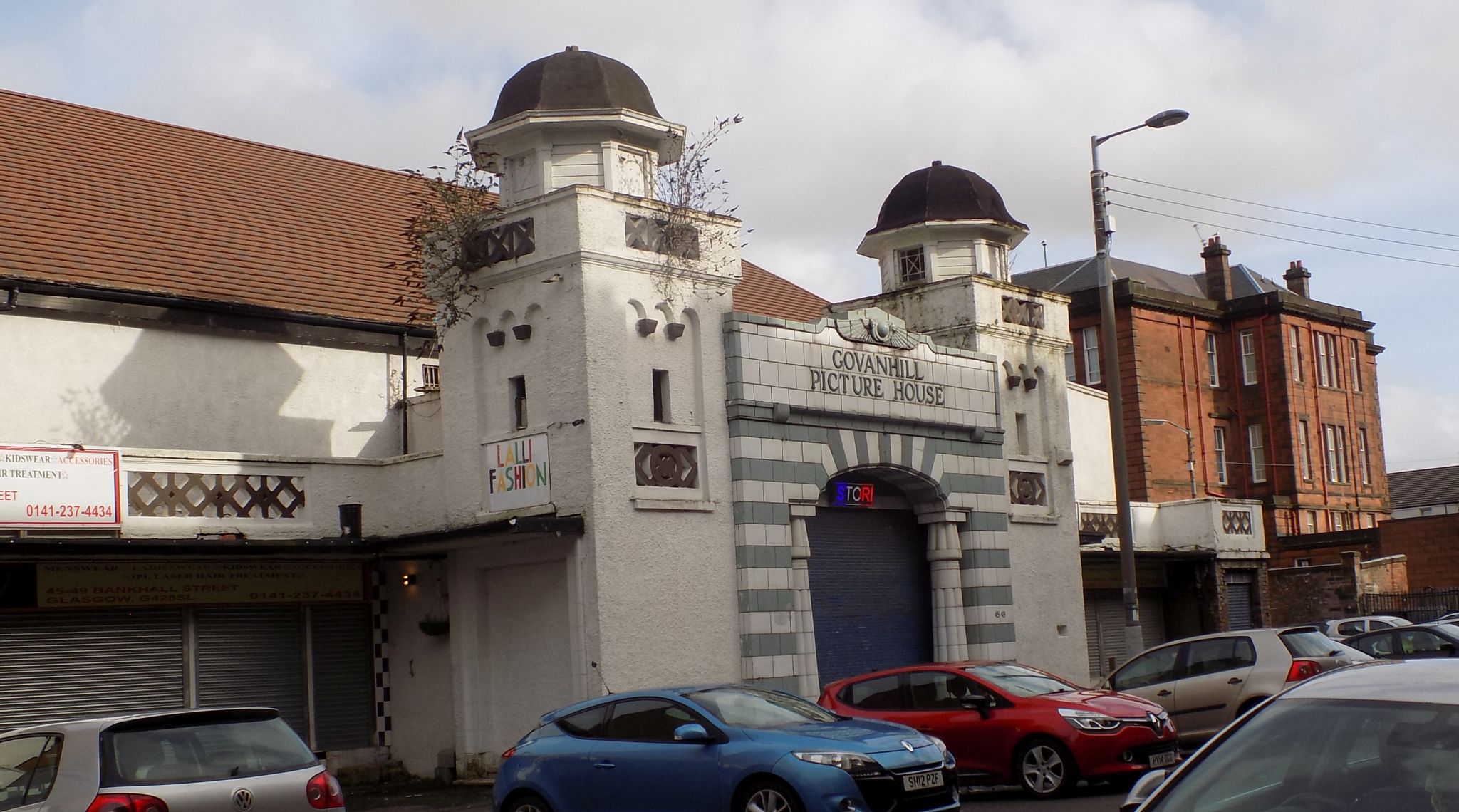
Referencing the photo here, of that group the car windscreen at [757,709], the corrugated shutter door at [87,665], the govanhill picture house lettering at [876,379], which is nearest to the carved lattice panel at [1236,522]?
the govanhill picture house lettering at [876,379]

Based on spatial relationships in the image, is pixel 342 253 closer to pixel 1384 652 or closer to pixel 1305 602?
pixel 1384 652

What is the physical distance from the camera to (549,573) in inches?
760

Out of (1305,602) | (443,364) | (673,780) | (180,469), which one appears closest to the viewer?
(673,780)

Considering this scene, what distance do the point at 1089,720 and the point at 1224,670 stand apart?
13.5 ft

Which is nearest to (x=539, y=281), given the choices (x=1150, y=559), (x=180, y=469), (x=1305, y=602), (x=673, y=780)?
(x=180, y=469)

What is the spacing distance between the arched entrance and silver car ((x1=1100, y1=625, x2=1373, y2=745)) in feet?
14.0

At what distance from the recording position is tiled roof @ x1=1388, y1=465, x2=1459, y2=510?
230ft

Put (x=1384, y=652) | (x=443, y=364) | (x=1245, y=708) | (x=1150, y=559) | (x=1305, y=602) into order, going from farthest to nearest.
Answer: (x=1305, y=602) < (x=1150, y=559) < (x=1384, y=652) < (x=443, y=364) < (x=1245, y=708)

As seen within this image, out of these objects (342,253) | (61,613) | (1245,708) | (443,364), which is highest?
(342,253)

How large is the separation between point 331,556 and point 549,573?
3.13 metres

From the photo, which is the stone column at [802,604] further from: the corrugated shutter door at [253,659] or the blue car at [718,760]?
the blue car at [718,760]

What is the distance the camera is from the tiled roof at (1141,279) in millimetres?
58000

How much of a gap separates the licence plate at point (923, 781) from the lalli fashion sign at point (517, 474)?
7.71 meters

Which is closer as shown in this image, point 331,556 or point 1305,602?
point 331,556
